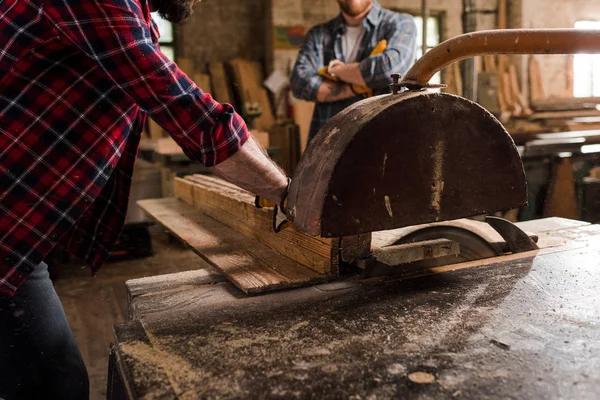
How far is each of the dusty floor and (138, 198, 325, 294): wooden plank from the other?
3.36 ft

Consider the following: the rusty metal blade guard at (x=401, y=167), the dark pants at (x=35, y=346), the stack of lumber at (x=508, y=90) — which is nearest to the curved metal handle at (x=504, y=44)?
the rusty metal blade guard at (x=401, y=167)

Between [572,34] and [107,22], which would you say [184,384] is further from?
[572,34]

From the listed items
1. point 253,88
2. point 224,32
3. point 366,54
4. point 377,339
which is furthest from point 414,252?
point 224,32

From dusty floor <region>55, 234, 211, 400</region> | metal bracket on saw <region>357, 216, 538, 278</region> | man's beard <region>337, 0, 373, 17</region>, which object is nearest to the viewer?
metal bracket on saw <region>357, 216, 538, 278</region>

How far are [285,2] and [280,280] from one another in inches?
275

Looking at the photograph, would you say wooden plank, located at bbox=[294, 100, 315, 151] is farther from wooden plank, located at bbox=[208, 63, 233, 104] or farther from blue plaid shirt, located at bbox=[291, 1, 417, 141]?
blue plaid shirt, located at bbox=[291, 1, 417, 141]

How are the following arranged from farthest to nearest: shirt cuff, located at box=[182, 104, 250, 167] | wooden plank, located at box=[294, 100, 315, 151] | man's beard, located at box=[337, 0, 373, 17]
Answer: wooden plank, located at box=[294, 100, 315, 151]
man's beard, located at box=[337, 0, 373, 17]
shirt cuff, located at box=[182, 104, 250, 167]

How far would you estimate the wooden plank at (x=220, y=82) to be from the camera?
8008 mm

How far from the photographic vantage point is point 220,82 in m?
8.13

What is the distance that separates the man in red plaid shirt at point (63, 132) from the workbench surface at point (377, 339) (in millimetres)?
282

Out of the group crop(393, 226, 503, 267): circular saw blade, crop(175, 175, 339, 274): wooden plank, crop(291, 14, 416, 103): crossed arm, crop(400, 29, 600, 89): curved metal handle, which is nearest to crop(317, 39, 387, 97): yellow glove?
crop(291, 14, 416, 103): crossed arm

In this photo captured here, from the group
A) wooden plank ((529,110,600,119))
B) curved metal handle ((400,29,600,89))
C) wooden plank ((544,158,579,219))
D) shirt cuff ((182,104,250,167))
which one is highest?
curved metal handle ((400,29,600,89))

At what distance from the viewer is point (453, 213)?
1178 mm

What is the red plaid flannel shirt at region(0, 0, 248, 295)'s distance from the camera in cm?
113
